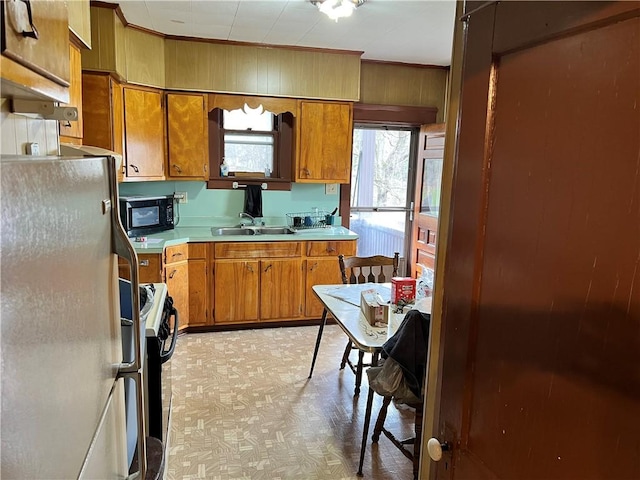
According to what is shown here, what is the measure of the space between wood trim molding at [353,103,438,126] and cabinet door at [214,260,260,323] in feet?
5.99

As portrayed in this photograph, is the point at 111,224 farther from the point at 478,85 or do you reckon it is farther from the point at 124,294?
the point at 478,85

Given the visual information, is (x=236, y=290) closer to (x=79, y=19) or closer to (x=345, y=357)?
(x=345, y=357)

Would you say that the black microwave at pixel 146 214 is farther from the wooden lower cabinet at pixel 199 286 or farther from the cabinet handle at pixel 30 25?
the cabinet handle at pixel 30 25

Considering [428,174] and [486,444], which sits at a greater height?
[428,174]

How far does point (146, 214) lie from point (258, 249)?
0.99m

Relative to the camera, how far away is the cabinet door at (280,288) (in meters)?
4.26

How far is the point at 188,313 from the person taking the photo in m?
4.14

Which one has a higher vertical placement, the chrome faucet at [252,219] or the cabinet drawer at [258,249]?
the chrome faucet at [252,219]

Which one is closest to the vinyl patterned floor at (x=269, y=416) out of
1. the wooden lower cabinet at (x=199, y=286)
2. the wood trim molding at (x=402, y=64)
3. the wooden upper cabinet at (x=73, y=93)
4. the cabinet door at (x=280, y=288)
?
the wooden lower cabinet at (x=199, y=286)

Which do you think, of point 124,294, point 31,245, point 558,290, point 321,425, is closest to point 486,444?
point 558,290

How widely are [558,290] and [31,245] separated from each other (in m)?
0.80

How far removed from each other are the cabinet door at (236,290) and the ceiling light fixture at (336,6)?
2.13m

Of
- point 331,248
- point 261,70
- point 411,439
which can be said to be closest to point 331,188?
point 331,248

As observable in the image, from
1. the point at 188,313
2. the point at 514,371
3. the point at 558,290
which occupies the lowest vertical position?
the point at 188,313
